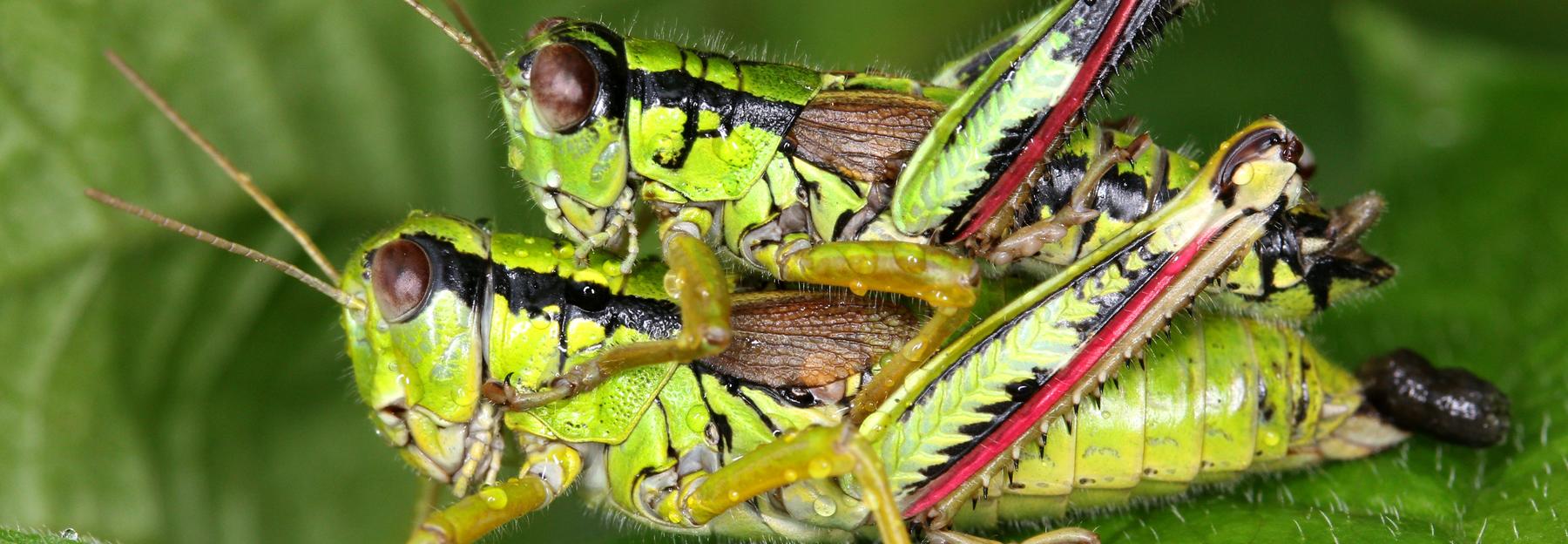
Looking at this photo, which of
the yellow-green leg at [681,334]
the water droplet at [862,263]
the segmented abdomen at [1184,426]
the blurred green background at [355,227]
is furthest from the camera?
the blurred green background at [355,227]

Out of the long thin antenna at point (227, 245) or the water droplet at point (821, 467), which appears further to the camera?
the long thin antenna at point (227, 245)

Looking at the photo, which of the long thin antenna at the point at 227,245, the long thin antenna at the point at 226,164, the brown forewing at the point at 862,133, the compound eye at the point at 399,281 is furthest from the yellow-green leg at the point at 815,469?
the long thin antenna at the point at 226,164

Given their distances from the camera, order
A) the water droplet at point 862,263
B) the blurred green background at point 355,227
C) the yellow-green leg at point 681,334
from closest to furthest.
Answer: the yellow-green leg at point 681,334 → the water droplet at point 862,263 → the blurred green background at point 355,227

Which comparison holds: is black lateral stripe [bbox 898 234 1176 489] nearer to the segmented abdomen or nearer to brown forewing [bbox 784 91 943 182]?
the segmented abdomen

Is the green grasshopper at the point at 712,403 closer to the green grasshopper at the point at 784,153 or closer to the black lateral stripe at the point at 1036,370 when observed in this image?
the black lateral stripe at the point at 1036,370

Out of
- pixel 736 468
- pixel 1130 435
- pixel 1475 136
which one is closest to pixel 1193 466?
pixel 1130 435

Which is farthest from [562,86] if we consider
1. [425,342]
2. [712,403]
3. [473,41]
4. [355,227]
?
[355,227]

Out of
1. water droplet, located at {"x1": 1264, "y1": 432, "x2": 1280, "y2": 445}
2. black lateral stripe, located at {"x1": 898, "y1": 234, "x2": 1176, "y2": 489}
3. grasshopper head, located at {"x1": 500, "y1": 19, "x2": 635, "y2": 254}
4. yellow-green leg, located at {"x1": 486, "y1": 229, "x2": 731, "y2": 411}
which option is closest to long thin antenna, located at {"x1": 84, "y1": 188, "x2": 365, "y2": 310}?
yellow-green leg, located at {"x1": 486, "y1": 229, "x2": 731, "y2": 411}
